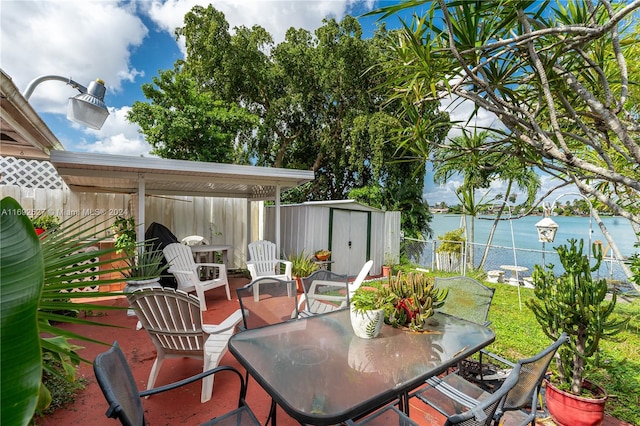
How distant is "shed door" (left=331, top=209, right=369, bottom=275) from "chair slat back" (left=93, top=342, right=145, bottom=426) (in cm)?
621

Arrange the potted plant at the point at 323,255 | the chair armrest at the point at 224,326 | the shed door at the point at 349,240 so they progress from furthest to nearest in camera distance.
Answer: the shed door at the point at 349,240, the potted plant at the point at 323,255, the chair armrest at the point at 224,326

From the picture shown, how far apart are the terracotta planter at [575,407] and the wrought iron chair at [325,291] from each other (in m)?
1.90

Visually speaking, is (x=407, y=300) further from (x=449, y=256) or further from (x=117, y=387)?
(x=449, y=256)

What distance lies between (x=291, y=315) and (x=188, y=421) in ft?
3.95

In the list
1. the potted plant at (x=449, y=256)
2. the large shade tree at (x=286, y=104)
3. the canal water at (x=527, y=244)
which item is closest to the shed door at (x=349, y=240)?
the canal water at (x=527, y=244)

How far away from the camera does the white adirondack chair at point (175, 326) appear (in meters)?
2.52

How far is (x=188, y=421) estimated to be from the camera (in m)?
2.34

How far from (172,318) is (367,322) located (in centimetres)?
170

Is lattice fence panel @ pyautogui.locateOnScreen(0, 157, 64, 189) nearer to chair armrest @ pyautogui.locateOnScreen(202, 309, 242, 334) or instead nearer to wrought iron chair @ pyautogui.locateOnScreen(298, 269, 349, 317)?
chair armrest @ pyautogui.locateOnScreen(202, 309, 242, 334)

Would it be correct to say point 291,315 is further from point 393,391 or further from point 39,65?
point 39,65

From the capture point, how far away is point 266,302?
291cm

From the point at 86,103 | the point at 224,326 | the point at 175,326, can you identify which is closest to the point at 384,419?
the point at 224,326

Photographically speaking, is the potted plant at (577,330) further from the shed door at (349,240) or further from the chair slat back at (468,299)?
the shed door at (349,240)

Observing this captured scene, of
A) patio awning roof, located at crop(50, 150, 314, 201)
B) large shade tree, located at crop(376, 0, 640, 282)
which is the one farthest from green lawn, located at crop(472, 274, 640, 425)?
patio awning roof, located at crop(50, 150, 314, 201)
